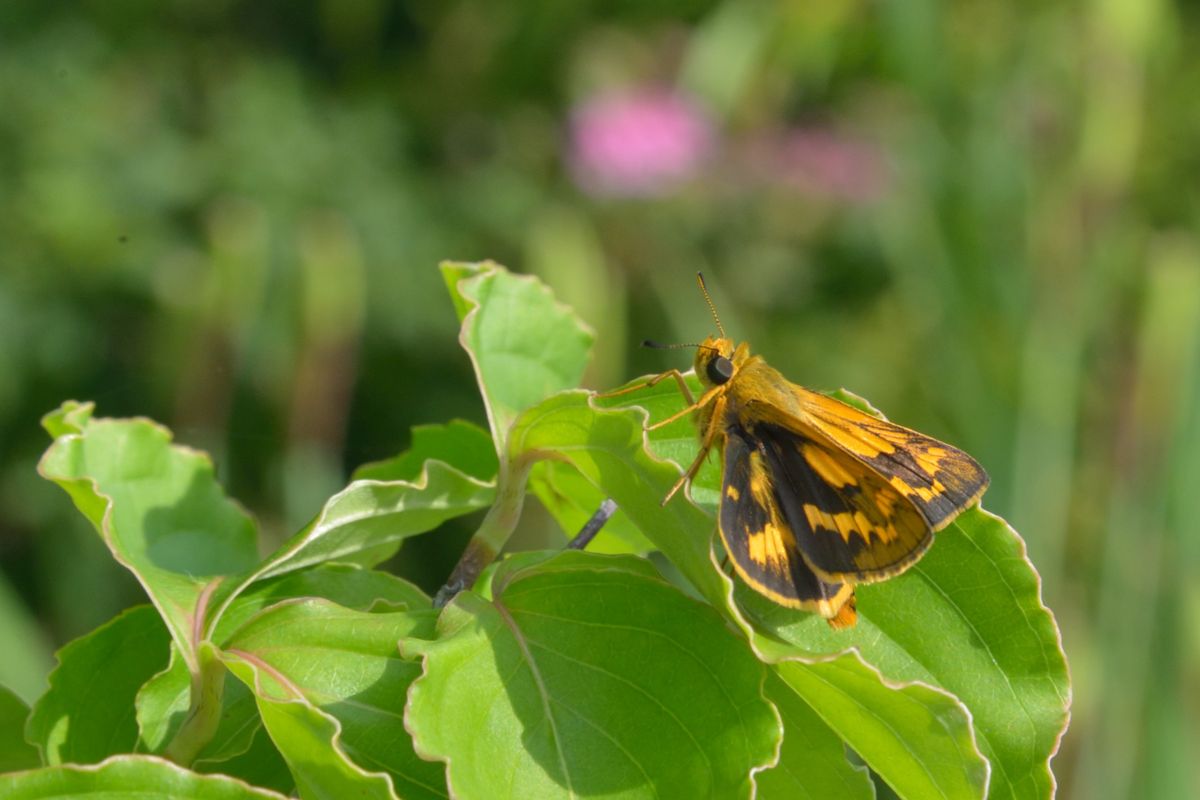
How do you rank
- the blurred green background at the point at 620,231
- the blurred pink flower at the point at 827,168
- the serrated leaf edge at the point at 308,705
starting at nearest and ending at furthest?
the serrated leaf edge at the point at 308,705
the blurred green background at the point at 620,231
the blurred pink flower at the point at 827,168

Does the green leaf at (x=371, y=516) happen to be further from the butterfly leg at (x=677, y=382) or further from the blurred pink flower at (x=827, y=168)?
the blurred pink flower at (x=827, y=168)

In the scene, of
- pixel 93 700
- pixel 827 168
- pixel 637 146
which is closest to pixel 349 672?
pixel 93 700

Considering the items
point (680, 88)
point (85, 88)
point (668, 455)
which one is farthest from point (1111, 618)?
point (85, 88)

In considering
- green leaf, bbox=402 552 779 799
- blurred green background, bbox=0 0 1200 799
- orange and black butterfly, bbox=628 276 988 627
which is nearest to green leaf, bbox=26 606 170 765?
green leaf, bbox=402 552 779 799

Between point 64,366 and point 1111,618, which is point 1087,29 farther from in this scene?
point 64,366

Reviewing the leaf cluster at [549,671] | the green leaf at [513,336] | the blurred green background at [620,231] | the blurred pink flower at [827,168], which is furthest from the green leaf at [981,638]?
the blurred pink flower at [827,168]

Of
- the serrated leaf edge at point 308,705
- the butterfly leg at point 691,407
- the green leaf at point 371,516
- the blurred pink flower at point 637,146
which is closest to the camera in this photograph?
the serrated leaf edge at point 308,705

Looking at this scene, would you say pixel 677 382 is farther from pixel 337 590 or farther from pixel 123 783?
pixel 123 783
